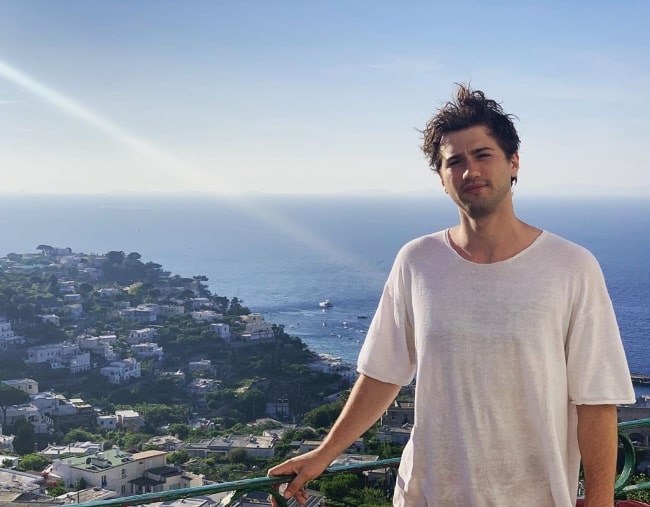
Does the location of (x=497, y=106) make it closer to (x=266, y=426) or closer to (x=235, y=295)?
(x=266, y=426)

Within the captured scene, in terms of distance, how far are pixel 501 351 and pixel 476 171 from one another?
275 millimetres

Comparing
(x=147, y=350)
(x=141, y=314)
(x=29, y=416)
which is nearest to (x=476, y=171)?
(x=29, y=416)

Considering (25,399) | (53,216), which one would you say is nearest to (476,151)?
(25,399)

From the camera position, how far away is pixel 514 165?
3.87ft

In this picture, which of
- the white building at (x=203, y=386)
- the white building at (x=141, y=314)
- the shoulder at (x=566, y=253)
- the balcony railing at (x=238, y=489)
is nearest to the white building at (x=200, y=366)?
the white building at (x=203, y=386)

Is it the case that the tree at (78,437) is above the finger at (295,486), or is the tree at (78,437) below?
below

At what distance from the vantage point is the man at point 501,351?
41.6 inches

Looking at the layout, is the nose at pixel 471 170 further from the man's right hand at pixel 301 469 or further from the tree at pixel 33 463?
the tree at pixel 33 463

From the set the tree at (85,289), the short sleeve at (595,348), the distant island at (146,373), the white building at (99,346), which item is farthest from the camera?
the tree at (85,289)

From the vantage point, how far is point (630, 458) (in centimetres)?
161

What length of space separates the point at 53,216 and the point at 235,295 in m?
74.5

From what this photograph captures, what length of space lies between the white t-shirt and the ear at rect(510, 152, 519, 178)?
0.13 metres

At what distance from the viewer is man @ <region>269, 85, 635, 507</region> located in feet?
3.47

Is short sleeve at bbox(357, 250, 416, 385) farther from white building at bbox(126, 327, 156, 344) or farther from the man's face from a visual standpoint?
white building at bbox(126, 327, 156, 344)
